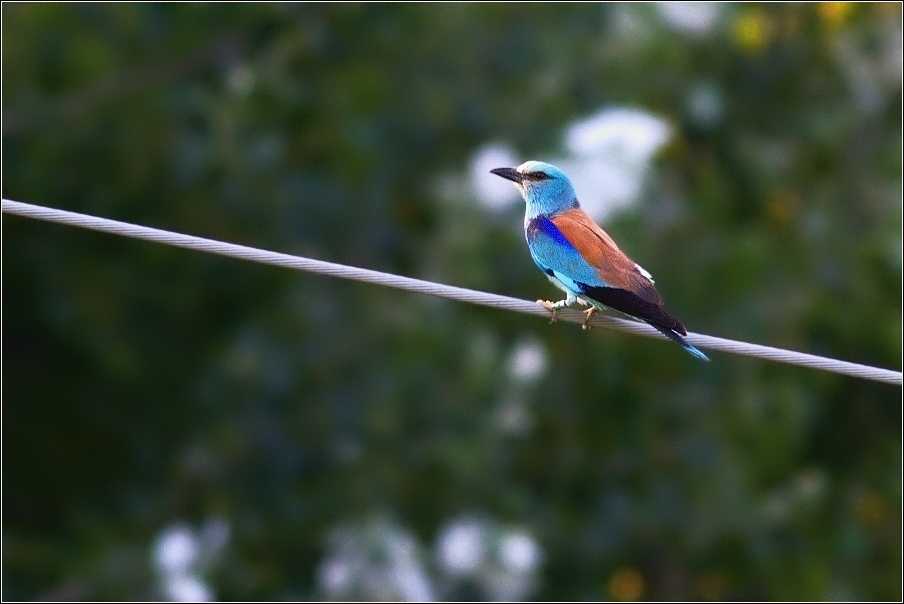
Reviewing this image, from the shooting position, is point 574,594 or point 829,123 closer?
point 574,594

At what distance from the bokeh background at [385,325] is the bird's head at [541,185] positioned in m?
1.98

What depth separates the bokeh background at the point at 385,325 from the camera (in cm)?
820

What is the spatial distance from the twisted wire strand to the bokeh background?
3.71 meters

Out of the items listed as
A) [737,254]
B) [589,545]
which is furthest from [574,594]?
[737,254]

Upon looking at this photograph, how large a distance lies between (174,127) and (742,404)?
420 centimetres

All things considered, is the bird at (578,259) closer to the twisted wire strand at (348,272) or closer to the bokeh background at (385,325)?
the twisted wire strand at (348,272)

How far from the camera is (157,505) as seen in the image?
8.59 m

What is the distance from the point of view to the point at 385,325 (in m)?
8.40

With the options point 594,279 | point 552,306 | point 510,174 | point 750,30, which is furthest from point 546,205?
point 750,30

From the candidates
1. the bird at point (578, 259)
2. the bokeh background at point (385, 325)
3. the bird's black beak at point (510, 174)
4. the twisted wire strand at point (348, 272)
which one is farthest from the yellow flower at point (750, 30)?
the twisted wire strand at point (348, 272)

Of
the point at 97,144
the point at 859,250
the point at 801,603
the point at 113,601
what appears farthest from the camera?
the point at 859,250

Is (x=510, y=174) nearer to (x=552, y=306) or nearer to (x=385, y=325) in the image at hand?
(x=552, y=306)

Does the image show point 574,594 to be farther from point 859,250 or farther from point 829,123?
point 829,123

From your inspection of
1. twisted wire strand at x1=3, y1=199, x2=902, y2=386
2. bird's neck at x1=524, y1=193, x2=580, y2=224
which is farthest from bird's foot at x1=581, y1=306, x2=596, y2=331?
bird's neck at x1=524, y1=193, x2=580, y2=224
